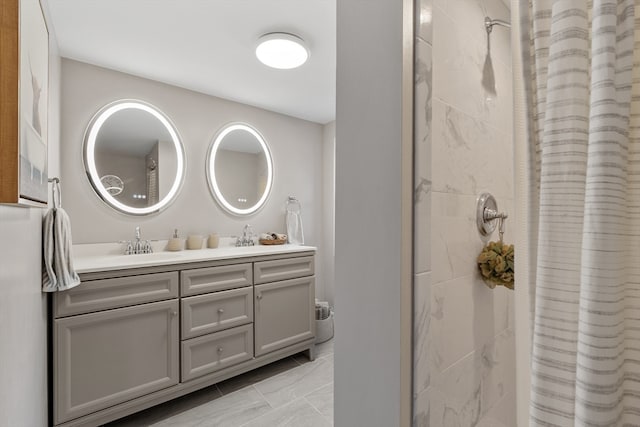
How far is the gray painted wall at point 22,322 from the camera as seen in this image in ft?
2.73

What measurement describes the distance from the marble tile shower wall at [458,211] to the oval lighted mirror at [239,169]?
2280mm

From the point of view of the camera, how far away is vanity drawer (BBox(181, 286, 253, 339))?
1965 mm

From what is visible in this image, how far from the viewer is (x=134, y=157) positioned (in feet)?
7.97

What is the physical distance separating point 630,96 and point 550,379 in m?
0.38

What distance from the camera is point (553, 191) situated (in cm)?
43

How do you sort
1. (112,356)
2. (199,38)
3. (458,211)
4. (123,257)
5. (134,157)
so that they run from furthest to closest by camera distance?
1. (134,157)
2. (123,257)
3. (199,38)
4. (112,356)
5. (458,211)

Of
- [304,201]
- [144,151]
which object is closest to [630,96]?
[144,151]

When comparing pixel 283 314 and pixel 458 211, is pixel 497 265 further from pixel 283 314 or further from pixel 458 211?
pixel 283 314

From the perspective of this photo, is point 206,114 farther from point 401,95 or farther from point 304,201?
point 401,95

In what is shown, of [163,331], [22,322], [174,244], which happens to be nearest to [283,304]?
[163,331]

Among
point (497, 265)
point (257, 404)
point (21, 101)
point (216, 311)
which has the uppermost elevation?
point (21, 101)

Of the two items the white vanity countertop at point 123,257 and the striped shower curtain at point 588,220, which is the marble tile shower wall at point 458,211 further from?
the white vanity countertop at point 123,257

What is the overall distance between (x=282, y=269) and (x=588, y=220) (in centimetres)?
222

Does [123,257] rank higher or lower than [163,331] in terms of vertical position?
higher
